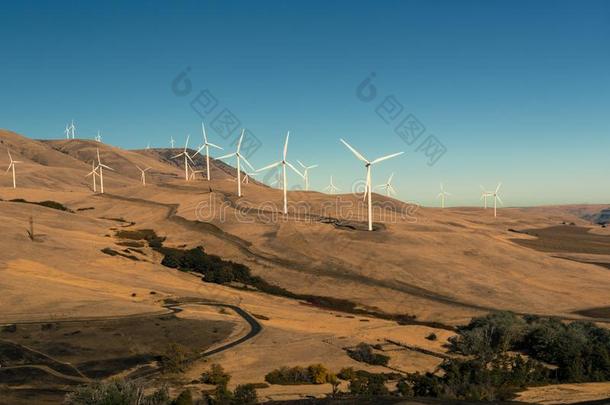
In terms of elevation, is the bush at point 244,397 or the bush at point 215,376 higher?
the bush at point 244,397

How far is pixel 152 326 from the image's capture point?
167ft

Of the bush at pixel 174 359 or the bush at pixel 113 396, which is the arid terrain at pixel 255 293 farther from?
the bush at pixel 113 396

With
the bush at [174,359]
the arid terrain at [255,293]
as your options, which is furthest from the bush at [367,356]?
the bush at [174,359]

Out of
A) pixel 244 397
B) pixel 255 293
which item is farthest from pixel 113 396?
pixel 255 293

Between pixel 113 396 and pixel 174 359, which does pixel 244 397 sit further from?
pixel 174 359

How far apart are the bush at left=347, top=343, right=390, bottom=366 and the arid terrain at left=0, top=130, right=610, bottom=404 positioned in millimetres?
Result: 729

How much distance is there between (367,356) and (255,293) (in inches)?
1457

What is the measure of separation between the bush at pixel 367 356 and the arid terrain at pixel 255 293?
0.73m

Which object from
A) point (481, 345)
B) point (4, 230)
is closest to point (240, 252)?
point (4, 230)

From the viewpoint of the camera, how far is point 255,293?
260 feet

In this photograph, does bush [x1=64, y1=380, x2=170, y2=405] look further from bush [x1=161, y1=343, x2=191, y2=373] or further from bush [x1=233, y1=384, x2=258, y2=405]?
bush [x1=161, y1=343, x2=191, y2=373]

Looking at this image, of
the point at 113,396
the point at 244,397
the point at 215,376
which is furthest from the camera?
the point at 215,376

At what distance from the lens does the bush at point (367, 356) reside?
1732 inches

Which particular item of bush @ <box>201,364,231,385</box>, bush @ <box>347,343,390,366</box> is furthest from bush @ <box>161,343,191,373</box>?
bush @ <box>347,343,390,366</box>
